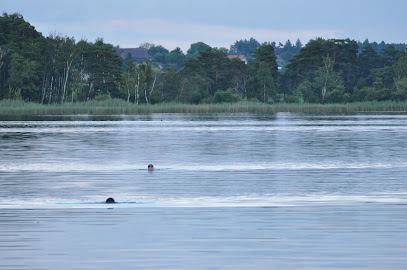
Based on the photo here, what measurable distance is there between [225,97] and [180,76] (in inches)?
450

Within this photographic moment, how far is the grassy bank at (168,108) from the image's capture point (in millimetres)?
90938

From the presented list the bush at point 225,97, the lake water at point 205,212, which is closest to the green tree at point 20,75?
the bush at point 225,97

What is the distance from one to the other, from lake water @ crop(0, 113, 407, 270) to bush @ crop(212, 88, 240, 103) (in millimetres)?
76042

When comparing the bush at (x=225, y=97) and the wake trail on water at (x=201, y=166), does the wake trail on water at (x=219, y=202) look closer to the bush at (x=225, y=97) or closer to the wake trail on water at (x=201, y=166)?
the wake trail on water at (x=201, y=166)

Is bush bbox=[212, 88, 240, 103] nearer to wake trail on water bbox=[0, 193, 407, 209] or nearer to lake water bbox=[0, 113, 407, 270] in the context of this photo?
lake water bbox=[0, 113, 407, 270]

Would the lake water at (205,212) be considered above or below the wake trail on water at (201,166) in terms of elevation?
above

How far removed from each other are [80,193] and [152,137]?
3063 cm

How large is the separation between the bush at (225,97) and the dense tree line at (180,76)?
149 millimetres

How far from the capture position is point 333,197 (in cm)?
1825

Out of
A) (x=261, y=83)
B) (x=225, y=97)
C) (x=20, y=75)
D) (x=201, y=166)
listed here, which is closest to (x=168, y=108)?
(x=225, y=97)

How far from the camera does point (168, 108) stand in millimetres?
106250

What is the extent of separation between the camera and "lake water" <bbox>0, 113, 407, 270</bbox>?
450 inches

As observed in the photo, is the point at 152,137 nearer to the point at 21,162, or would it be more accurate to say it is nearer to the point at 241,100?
the point at 21,162

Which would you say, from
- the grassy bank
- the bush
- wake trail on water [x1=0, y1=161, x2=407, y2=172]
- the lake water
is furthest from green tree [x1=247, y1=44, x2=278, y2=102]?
wake trail on water [x1=0, y1=161, x2=407, y2=172]
